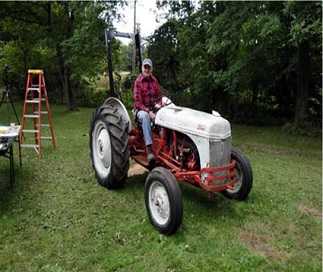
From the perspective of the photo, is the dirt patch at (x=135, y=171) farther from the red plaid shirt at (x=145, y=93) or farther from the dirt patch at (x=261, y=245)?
the dirt patch at (x=261, y=245)

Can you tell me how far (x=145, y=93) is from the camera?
492 centimetres

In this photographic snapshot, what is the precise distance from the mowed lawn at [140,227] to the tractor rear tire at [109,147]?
19cm

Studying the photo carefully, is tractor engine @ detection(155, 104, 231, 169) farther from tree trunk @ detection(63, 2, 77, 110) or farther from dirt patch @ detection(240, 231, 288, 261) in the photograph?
tree trunk @ detection(63, 2, 77, 110)

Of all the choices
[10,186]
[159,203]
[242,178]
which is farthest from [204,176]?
[10,186]

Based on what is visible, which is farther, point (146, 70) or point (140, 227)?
point (146, 70)

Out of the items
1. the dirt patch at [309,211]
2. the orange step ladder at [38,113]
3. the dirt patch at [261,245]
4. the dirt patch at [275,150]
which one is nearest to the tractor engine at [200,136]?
the dirt patch at [261,245]

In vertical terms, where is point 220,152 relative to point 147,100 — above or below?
below

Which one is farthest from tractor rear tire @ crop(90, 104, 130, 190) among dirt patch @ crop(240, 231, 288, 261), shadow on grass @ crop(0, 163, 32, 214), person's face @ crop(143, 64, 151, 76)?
dirt patch @ crop(240, 231, 288, 261)

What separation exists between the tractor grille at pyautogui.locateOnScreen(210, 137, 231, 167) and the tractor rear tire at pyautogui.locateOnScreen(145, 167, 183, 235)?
1.55ft

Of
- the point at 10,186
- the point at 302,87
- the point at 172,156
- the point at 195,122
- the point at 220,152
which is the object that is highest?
the point at 302,87

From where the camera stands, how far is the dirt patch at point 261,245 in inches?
143

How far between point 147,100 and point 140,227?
5.40ft

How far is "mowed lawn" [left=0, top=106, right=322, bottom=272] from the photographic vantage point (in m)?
3.48

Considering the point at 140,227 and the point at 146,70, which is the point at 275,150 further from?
the point at 140,227
